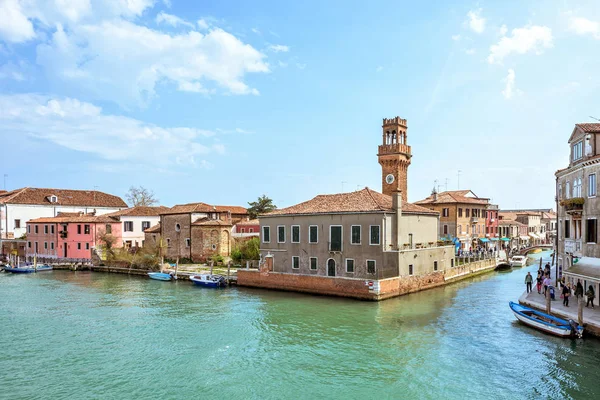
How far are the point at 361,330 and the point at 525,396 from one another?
7491mm

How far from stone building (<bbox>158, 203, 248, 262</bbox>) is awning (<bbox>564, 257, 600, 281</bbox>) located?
95.0 feet

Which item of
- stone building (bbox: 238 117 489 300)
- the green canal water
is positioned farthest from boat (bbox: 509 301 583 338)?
stone building (bbox: 238 117 489 300)

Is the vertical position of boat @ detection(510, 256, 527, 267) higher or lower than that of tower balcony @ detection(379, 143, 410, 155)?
lower

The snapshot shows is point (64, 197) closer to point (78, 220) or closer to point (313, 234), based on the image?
point (78, 220)

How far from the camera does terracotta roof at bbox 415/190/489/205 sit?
4688 cm

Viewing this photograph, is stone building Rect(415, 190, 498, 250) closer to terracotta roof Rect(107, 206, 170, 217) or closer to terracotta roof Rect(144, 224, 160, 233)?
terracotta roof Rect(144, 224, 160, 233)

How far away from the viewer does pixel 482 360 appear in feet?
47.6

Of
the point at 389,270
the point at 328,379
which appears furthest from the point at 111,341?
the point at 389,270

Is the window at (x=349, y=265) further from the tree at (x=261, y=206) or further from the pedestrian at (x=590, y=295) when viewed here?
the tree at (x=261, y=206)

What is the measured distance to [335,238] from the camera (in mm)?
27344

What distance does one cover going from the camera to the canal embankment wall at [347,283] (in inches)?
959

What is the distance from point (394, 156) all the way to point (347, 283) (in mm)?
19138

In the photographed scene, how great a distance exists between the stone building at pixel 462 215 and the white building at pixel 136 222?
29742 millimetres

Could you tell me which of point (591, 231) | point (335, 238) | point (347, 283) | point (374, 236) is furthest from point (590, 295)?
point (335, 238)
